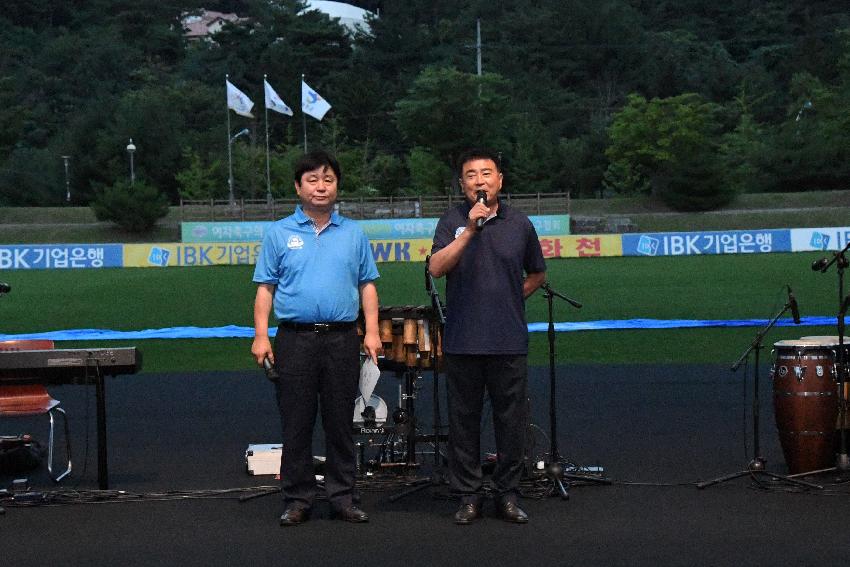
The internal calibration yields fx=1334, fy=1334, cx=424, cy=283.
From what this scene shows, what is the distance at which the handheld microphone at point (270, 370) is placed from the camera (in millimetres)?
7570

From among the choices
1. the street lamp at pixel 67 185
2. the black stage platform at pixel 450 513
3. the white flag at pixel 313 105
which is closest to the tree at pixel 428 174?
the white flag at pixel 313 105

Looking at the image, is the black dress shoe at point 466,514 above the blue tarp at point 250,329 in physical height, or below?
below

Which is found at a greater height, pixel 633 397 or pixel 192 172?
pixel 192 172

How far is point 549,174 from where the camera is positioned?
83812 millimetres

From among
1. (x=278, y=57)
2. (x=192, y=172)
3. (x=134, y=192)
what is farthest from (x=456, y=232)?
(x=278, y=57)

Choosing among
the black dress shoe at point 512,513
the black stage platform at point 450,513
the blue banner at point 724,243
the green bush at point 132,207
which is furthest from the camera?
the green bush at point 132,207

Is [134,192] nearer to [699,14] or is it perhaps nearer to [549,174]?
[549,174]

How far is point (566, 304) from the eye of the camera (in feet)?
84.9

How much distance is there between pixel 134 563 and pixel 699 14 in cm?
11334

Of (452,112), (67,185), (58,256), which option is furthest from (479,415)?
(67,185)

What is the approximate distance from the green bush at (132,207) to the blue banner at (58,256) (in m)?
19.9

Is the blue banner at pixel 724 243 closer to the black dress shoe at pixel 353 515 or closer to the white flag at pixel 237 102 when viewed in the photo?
the white flag at pixel 237 102

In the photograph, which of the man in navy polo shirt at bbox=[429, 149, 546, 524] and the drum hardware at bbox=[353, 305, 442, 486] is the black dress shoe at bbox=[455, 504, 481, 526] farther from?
the drum hardware at bbox=[353, 305, 442, 486]

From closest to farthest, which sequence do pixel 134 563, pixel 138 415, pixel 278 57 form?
pixel 134 563, pixel 138 415, pixel 278 57
